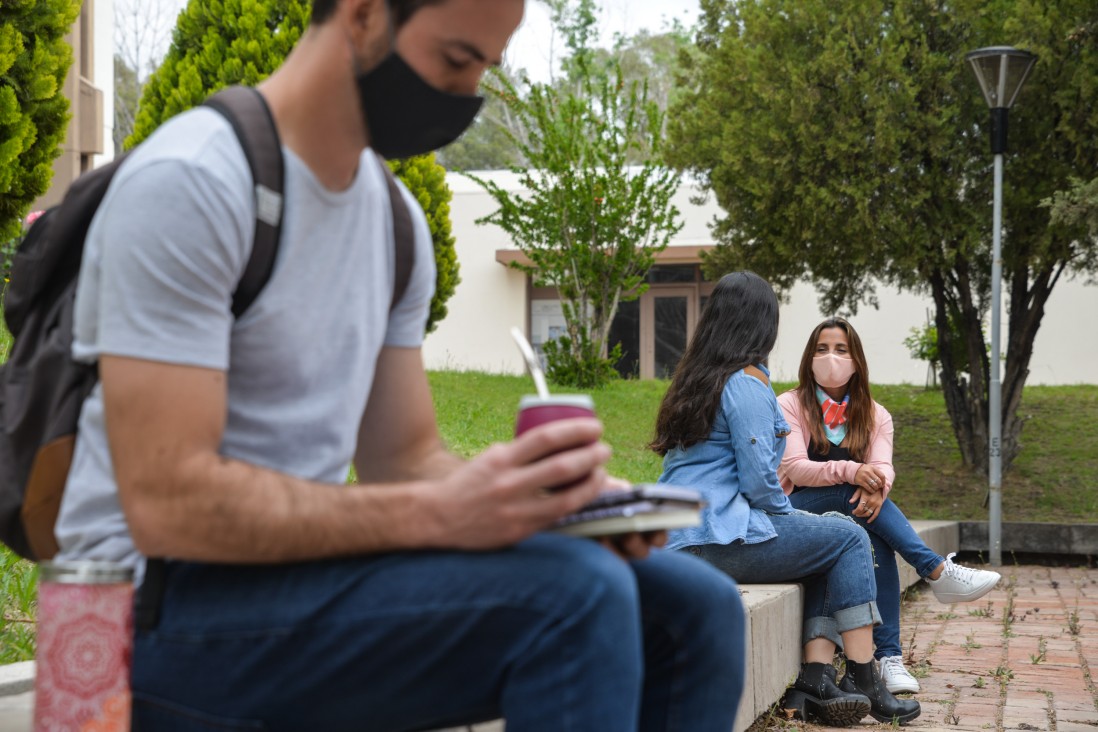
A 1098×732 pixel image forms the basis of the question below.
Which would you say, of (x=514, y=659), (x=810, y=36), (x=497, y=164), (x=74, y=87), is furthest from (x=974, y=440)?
(x=497, y=164)

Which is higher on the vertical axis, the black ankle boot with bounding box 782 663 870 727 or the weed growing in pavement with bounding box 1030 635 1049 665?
the black ankle boot with bounding box 782 663 870 727

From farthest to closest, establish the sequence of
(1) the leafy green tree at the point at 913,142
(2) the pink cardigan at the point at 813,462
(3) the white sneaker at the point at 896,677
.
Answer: (1) the leafy green tree at the point at 913,142 < (2) the pink cardigan at the point at 813,462 < (3) the white sneaker at the point at 896,677

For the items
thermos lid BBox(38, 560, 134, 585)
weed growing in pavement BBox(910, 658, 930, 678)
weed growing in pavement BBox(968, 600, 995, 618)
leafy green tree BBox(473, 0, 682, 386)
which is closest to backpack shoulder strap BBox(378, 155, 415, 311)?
thermos lid BBox(38, 560, 134, 585)

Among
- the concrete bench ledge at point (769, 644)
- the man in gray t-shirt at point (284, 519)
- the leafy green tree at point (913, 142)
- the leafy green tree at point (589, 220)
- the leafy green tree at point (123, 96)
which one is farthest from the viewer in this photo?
the leafy green tree at point (123, 96)

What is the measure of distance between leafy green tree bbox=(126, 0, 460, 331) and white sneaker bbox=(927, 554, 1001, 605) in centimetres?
736

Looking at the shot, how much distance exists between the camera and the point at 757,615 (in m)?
4.41

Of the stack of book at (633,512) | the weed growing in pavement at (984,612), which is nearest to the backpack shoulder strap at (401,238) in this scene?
the stack of book at (633,512)

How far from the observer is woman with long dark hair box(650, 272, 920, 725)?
15.9 ft

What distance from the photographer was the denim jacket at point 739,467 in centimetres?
480

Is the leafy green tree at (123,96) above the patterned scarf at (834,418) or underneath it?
above

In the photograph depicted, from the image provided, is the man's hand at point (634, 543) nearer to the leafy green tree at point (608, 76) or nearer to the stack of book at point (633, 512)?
the stack of book at point (633, 512)

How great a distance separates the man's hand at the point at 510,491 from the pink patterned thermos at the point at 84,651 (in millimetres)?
394

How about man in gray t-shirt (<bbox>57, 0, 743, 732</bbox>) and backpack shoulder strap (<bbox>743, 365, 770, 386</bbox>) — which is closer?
man in gray t-shirt (<bbox>57, 0, 743, 732</bbox>)

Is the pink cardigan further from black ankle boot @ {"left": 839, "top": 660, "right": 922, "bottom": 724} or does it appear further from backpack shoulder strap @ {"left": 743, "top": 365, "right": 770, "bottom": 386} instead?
black ankle boot @ {"left": 839, "top": 660, "right": 922, "bottom": 724}
